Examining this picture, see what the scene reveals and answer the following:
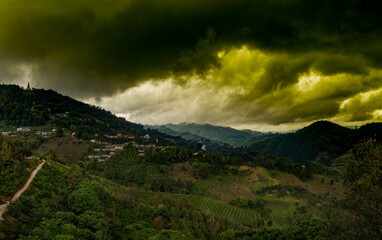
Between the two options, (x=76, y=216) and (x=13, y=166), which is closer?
Answer: (x=76, y=216)

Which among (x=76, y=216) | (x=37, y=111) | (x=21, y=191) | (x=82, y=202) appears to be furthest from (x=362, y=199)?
(x=37, y=111)

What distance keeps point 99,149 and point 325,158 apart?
216m

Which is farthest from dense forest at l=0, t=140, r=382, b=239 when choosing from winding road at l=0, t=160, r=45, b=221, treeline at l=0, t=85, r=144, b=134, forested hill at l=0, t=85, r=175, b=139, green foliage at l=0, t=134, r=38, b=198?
treeline at l=0, t=85, r=144, b=134

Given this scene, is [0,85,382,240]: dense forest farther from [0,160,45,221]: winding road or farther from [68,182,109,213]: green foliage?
[0,160,45,221]: winding road

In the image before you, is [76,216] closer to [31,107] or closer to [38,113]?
[38,113]

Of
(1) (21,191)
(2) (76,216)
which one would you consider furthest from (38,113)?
(2) (76,216)

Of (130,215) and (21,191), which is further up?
(21,191)

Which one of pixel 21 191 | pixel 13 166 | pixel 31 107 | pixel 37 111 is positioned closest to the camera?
pixel 21 191

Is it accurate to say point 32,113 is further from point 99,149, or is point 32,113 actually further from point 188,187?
point 188,187

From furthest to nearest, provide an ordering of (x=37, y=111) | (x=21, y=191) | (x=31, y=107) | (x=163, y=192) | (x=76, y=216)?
(x=31, y=107) < (x=37, y=111) < (x=163, y=192) < (x=21, y=191) < (x=76, y=216)

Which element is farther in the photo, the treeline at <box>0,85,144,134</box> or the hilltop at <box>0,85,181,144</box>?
the treeline at <box>0,85,144,134</box>

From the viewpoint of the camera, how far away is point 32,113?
11812 cm

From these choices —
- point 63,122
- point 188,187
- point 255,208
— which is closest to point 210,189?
point 188,187

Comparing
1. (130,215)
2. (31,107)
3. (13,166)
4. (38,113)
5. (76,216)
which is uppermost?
(31,107)
